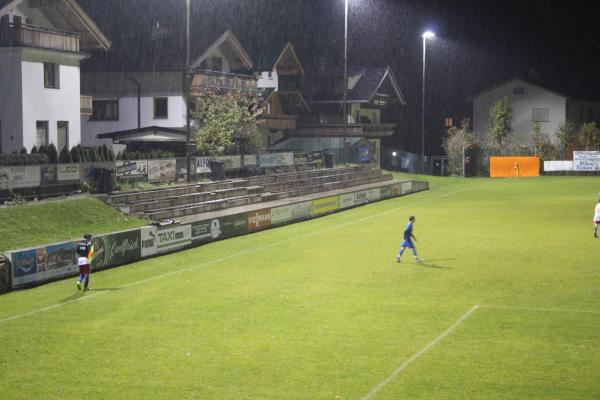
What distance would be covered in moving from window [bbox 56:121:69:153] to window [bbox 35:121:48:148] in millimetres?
1119

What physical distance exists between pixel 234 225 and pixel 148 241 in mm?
7005

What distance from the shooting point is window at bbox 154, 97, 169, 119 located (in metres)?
61.3

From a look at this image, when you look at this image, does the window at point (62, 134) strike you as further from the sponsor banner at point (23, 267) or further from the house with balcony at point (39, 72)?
the sponsor banner at point (23, 267)

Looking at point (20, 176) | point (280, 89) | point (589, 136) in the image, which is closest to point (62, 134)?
point (20, 176)

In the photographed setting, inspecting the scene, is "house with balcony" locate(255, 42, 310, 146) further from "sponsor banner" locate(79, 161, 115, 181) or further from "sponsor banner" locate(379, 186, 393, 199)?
"sponsor banner" locate(79, 161, 115, 181)

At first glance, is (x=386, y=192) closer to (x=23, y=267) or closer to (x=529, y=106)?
(x=23, y=267)

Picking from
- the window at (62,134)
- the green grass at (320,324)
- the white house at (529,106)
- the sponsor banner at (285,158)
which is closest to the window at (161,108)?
the sponsor banner at (285,158)

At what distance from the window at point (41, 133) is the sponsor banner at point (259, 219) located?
13749 mm

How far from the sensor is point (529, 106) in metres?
96.8

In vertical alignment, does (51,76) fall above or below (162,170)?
above

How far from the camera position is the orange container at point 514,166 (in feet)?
273

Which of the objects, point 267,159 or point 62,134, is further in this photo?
point 267,159

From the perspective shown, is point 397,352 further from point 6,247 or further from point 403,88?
point 403,88

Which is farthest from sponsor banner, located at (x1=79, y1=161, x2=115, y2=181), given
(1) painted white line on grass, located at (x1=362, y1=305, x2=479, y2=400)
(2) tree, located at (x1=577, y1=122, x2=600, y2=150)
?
(2) tree, located at (x1=577, y1=122, x2=600, y2=150)
